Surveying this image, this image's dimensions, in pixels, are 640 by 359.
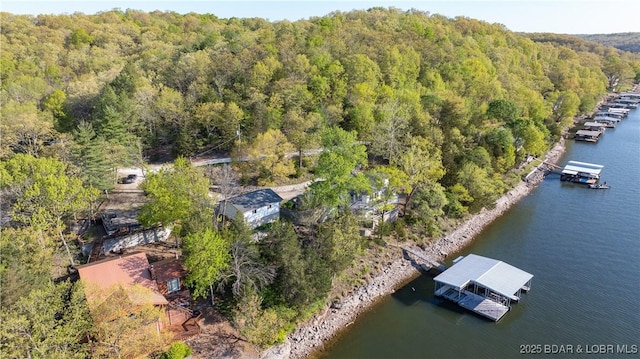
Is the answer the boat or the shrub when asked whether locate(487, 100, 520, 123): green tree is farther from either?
the shrub

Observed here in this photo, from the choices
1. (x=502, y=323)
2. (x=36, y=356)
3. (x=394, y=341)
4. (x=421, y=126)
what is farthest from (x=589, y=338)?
(x=36, y=356)

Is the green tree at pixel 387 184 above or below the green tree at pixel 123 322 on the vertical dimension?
above

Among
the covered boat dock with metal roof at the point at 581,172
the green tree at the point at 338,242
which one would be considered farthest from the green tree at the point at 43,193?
the covered boat dock with metal roof at the point at 581,172

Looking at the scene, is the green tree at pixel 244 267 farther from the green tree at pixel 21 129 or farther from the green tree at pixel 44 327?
the green tree at pixel 21 129

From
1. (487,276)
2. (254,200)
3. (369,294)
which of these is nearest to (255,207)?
(254,200)

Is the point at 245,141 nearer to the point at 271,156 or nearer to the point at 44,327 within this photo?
the point at 271,156

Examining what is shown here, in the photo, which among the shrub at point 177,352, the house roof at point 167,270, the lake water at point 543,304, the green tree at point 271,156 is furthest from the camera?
the green tree at point 271,156

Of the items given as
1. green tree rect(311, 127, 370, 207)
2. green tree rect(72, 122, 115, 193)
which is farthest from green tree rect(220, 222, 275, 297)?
green tree rect(72, 122, 115, 193)
